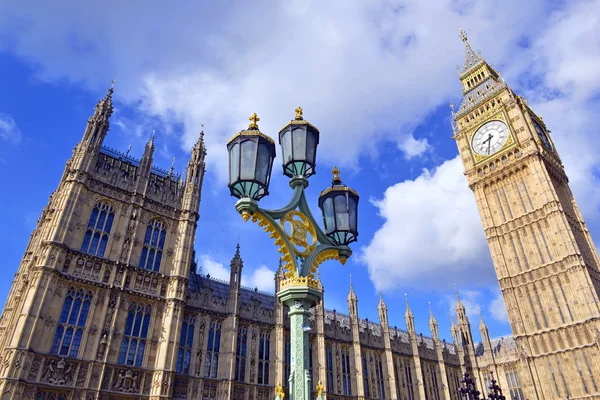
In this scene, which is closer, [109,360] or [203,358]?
[109,360]

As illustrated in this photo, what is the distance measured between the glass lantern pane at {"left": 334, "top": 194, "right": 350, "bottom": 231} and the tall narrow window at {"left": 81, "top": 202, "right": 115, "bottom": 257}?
20295mm

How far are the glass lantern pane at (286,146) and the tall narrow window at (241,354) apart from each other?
2170 cm

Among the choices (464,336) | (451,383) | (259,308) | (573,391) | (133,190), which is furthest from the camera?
(464,336)

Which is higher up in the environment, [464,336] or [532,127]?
[532,127]

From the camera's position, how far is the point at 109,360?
21.6m

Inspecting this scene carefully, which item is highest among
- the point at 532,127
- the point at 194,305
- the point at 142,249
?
the point at 532,127

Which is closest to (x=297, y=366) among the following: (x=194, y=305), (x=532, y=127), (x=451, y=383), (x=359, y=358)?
(x=194, y=305)

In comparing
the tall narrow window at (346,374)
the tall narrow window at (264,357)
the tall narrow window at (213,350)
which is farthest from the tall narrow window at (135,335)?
the tall narrow window at (346,374)

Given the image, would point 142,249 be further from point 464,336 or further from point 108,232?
point 464,336

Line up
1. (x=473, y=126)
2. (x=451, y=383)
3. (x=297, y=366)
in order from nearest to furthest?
(x=297, y=366) < (x=451, y=383) < (x=473, y=126)

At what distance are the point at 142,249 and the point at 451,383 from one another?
109 feet

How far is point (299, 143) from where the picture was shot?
317 inches

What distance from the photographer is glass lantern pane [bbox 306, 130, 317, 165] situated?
8.07 m

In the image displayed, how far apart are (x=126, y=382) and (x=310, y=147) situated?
19752 mm
